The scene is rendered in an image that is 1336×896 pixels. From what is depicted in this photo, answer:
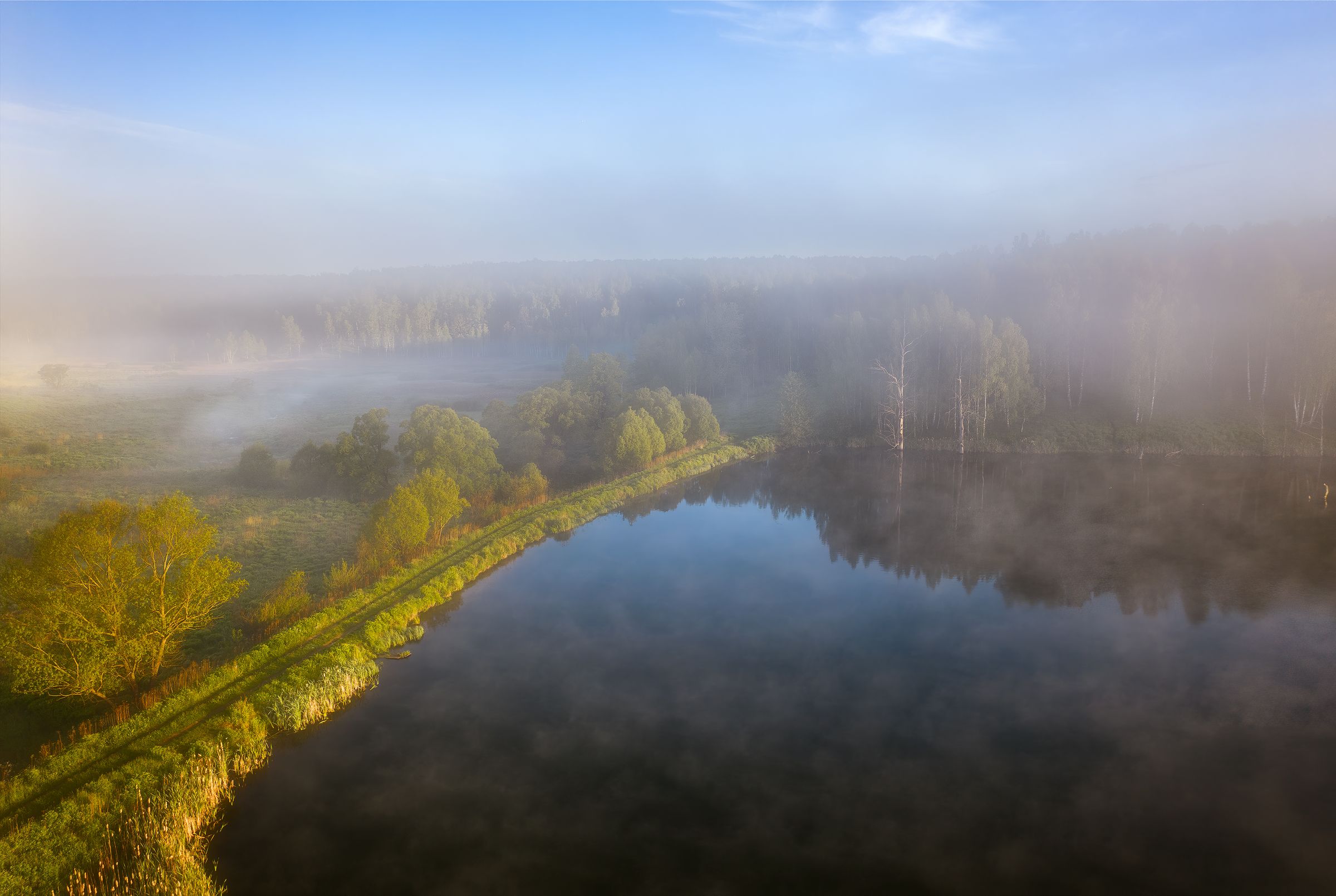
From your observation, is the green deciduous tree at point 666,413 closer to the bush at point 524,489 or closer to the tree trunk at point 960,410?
the bush at point 524,489

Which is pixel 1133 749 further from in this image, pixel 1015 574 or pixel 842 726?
pixel 1015 574

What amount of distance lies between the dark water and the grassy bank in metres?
1.06

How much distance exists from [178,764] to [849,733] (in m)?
19.7

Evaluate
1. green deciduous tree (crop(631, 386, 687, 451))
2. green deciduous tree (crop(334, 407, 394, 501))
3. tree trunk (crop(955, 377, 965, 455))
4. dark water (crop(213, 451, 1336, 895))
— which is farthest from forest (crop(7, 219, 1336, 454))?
green deciduous tree (crop(334, 407, 394, 501))

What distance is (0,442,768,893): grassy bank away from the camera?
15320mm

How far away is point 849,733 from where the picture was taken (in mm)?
21344

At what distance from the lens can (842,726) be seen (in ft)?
71.3

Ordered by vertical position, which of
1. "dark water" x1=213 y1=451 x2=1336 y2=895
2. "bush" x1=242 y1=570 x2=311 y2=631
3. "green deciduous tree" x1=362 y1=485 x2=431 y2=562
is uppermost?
"green deciduous tree" x1=362 y1=485 x2=431 y2=562

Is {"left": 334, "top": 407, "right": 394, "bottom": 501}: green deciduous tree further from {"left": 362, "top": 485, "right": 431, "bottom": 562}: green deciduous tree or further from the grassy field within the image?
{"left": 362, "top": 485, "right": 431, "bottom": 562}: green deciduous tree

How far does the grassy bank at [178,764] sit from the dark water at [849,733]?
3.48ft

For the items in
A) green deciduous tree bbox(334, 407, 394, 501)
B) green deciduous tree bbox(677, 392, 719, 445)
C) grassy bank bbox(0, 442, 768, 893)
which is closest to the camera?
grassy bank bbox(0, 442, 768, 893)

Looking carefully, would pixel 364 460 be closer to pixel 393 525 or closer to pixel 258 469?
pixel 258 469

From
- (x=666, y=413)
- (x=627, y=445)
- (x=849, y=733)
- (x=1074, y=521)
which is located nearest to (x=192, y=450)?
(x=627, y=445)

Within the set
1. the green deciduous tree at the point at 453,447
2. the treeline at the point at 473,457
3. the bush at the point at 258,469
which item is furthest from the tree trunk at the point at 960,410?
the bush at the point at 258,469
